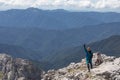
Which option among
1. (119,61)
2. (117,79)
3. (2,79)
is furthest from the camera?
(2,79)

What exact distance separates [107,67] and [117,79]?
5086 mm

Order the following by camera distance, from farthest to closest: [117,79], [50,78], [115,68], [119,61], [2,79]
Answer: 1. [2,79]
2. [50,78]
3. [119,61]
4. [115,68]
5. [117,79]

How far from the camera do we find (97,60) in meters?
61.3

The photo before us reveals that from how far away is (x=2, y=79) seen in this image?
190 meters

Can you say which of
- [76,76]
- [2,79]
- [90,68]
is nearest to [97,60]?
[90,68]

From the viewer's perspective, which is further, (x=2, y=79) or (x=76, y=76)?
(x=2, y=79)

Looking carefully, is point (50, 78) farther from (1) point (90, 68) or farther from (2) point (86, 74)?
(2) point (86, 74)

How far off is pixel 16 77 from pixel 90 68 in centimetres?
14423

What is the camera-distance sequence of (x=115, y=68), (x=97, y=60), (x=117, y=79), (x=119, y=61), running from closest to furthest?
(x=117, y=79) < (x=115, y=68) < (x=119, y=61) < (x=97, y=60)

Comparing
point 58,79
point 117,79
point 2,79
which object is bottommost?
point 117,79

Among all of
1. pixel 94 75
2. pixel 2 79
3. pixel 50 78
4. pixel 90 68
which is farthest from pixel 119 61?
pixel 2 79

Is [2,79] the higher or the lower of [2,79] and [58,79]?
the higher

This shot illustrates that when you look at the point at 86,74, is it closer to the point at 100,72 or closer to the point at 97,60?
the point at 100,72

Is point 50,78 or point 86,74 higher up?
point 50,78
